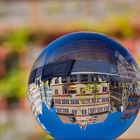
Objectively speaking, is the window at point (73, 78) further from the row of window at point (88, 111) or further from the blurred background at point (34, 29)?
the blurred background at point (34, 29)

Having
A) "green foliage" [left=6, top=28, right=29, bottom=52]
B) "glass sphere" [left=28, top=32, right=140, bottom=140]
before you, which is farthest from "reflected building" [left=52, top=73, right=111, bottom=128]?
"green foliage" [left=6, top=28, right=29, bottom=52]

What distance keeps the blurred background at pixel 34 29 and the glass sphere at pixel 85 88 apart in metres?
2.96

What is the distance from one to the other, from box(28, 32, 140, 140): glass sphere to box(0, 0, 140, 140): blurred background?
117 inches

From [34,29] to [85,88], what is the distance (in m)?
5.18

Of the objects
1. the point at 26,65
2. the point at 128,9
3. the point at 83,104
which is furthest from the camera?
the point at 128,9

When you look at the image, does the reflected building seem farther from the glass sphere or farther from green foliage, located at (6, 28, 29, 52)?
green foliage, located at (6, 28, 29, 52)

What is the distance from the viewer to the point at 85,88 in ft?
3.69

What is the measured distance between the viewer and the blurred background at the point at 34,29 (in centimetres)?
508

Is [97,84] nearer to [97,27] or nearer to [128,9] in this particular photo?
[97,27]

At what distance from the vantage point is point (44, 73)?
116 cm

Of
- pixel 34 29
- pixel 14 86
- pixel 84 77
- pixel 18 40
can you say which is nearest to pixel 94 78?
pixel 84 77

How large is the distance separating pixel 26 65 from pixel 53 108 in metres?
4.48

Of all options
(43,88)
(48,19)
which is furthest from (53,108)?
(48,19)

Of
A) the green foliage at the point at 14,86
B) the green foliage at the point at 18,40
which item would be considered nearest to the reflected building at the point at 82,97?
the green foliage at the point at 14,86
